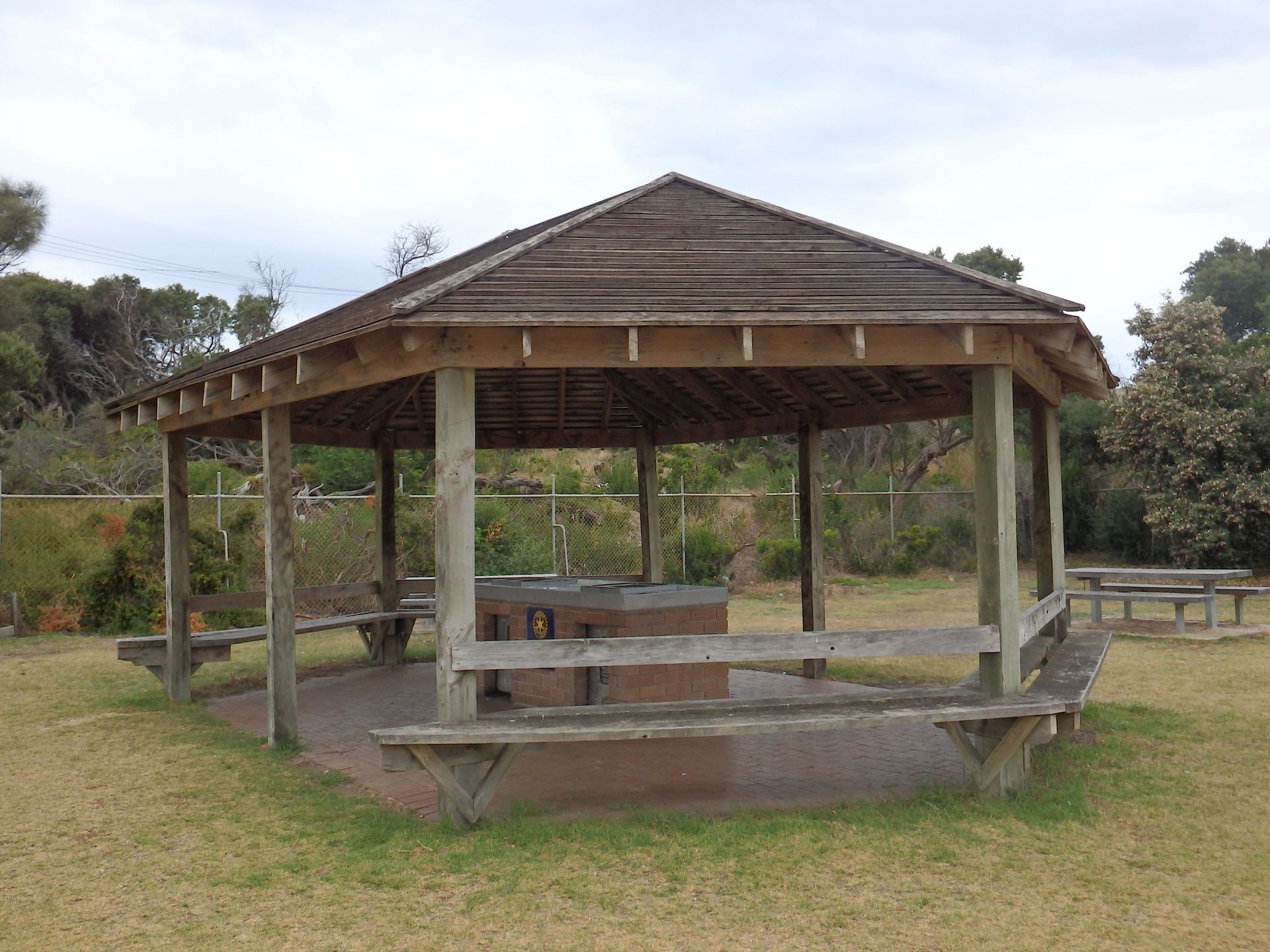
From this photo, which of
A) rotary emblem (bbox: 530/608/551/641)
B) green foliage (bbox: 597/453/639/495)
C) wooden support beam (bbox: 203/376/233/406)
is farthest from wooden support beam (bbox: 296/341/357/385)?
green foliage (bbox: 597/453/639/495)

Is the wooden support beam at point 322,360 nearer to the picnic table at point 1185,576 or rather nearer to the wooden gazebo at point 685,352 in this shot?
the wooden gazebo at point 685,352

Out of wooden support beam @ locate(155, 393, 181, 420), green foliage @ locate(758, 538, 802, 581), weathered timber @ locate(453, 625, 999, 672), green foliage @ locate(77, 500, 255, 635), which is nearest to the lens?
weathered timber @ locate(453, 625, 999, 672)

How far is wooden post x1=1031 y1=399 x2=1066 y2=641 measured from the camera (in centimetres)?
847

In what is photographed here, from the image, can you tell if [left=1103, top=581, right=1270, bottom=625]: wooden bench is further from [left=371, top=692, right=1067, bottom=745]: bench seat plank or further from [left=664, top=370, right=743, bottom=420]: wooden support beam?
[left=371, top=692, right=1067, bottom=745]: bench seat plank

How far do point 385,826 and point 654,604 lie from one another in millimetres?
3166

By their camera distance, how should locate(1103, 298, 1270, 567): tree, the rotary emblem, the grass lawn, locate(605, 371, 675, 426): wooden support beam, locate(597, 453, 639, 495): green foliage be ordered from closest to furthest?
the grass lawn
the rotary emblem
locate(605, 371, 675, 426): wooden support beam
locate(1103, 298, 1270, 567): tree
locate(597, 453, 639, 495): green foliage

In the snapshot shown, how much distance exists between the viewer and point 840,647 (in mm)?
5930

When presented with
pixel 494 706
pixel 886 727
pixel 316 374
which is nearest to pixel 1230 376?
pixel 886 727

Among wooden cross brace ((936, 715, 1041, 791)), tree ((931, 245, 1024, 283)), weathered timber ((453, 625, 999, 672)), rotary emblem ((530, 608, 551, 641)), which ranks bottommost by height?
wooden cross brace ((936, 715, 1041, 791))

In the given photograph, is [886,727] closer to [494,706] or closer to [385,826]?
[494,706]

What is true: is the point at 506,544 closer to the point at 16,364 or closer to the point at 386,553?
the point at 386,553

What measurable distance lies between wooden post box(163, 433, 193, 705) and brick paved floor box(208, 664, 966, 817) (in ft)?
3.16

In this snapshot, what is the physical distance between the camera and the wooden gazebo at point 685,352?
566cm

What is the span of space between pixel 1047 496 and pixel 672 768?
397 cm
